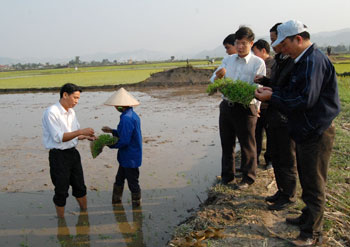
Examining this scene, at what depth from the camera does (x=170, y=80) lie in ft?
90.0

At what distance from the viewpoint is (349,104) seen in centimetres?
1039

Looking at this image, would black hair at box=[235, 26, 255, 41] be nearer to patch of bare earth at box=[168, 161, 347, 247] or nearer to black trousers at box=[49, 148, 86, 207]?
patch of bare earth at box=[168, 161, 347, 247]

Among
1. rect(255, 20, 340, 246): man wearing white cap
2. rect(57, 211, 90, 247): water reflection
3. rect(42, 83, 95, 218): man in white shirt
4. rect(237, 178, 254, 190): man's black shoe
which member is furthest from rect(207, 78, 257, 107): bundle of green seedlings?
rect(57, 211, 90, 247): water reflection

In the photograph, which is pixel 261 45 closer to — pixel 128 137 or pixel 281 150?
pixel 281 150

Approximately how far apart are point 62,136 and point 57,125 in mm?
170

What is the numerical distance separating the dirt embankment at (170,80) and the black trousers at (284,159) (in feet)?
73.5

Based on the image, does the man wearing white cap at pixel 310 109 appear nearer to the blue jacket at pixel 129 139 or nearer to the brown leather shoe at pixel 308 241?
the brown leather shoe at pixel 308 241

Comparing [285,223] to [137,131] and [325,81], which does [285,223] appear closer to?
[325,81]

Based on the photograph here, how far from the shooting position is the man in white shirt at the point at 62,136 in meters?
3.96

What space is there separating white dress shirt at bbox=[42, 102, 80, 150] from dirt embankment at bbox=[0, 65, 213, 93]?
21341 mm

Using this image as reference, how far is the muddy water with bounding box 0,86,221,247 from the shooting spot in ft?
13.4

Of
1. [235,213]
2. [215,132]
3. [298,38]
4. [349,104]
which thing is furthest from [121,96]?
[349,104]

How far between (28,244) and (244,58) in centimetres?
370

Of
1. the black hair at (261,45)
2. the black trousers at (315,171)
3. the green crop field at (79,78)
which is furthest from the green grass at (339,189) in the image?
the green crop field at (79,78)
